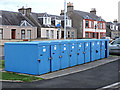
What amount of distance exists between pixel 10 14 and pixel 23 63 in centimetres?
2951

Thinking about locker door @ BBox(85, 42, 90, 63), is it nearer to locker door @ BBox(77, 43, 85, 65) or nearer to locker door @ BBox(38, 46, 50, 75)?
locker door @ BBox(77, 43, 85, 65)

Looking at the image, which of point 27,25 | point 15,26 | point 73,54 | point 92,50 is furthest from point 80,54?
point 27,25

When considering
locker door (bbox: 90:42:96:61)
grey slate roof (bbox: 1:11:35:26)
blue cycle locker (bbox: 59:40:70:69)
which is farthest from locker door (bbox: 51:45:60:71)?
grey slate roof (bbox: 1:11:35:26)

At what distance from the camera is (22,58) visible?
35.8ft

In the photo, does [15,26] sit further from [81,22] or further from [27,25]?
[81,22]

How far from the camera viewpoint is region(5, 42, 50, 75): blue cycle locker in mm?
10336

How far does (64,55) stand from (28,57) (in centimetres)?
250

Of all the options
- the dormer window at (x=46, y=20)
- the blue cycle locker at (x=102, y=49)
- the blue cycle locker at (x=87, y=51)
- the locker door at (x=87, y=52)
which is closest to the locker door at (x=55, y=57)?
the blue cycle locker at (x=87, y=51)

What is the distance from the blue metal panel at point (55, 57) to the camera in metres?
11.2

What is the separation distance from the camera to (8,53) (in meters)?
11.6

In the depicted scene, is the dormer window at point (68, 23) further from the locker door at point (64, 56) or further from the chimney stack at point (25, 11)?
the locker door at point (64, 56)

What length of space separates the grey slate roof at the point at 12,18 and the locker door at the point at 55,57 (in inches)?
1025

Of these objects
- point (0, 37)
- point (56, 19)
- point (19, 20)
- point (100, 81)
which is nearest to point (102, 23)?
point (56, 19)

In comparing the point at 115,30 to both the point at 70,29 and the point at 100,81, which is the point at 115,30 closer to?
the point at 70,29
